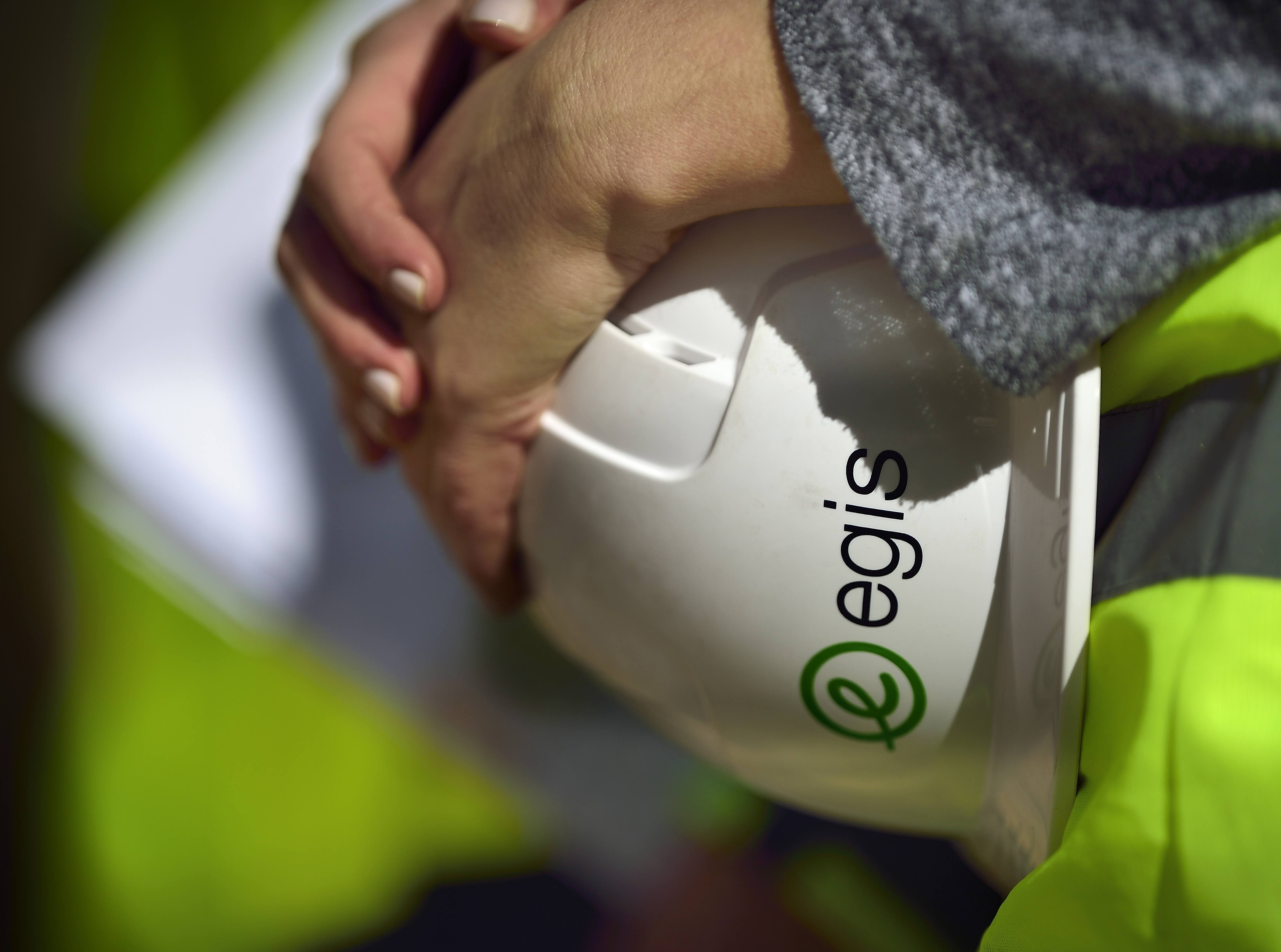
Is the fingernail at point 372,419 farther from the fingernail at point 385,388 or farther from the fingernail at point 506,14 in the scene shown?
the fingernail at point 506,14

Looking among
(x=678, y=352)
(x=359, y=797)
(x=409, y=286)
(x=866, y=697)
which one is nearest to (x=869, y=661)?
(x=866, y=697)

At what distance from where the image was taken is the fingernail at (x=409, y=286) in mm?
456

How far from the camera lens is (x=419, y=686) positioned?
88cm

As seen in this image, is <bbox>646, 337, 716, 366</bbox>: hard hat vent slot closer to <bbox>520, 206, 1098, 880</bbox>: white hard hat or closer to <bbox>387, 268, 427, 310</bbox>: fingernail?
<bbox>520, 206, 1098, 880</bbox>: white hard hat

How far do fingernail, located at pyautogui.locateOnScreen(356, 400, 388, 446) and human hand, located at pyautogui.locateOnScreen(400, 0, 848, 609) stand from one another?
0.10 feet

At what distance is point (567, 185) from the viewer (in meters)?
0.39

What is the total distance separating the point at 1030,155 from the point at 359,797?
2.61 feet

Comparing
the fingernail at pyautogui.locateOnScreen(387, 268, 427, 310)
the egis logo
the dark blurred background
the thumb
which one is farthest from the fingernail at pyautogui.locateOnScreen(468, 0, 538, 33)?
the dark blurred background

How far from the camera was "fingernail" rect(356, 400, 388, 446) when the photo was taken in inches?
20.8

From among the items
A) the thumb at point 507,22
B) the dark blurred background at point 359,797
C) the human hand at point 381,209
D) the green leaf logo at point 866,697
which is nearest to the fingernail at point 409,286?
the human hand at point 381,209

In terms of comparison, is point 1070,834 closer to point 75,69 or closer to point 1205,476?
point 1205,476

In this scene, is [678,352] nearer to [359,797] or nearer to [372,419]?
[372,419]

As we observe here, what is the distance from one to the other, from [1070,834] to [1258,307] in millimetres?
173

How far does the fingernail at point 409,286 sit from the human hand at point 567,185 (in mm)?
→ 12
